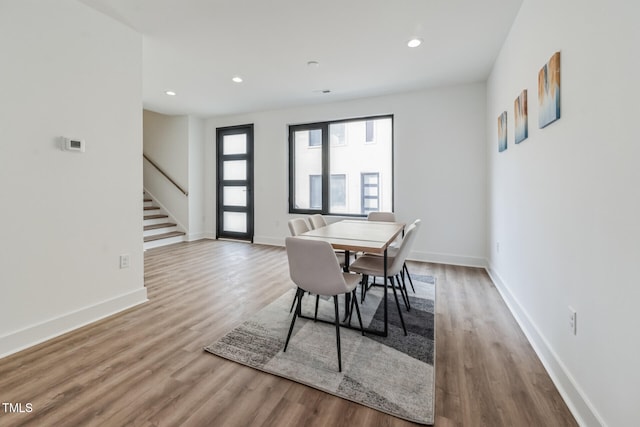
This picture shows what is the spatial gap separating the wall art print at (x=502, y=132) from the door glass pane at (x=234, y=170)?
15.6 ft

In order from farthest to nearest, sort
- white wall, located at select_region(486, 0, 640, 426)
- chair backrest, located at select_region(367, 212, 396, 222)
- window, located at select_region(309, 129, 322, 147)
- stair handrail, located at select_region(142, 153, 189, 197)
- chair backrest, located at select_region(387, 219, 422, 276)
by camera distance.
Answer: stair handrail, located at select_region(142, 153, 189, 197)
window, located at select_region(309, 129, 322, 147)
chair backrest, located at select_region(367, 212, 396, 222)
chair backrest, located at select_region(387, 219, 422, 276)
white wall, located at select_region(486, 0, 640, 426)

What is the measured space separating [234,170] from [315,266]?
16.8ft

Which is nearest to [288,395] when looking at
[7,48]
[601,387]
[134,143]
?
[601,387]

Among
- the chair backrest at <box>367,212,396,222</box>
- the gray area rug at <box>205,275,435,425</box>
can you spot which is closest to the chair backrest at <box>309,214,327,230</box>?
the chair backrest at <box>367,212,396,222</box>

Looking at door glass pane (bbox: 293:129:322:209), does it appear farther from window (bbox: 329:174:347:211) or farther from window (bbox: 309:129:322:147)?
window (bbox: 329:174:347:211)

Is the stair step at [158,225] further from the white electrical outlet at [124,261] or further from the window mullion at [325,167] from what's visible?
the window mullion at [325,167]

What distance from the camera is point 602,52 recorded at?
1.24 m

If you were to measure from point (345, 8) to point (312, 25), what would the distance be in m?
0.40

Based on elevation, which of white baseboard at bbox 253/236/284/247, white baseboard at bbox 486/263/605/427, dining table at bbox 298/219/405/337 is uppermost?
dining table at bbox 298/219/405/337

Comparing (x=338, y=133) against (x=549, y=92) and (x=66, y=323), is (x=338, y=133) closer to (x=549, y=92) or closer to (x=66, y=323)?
(x=549, y=92)

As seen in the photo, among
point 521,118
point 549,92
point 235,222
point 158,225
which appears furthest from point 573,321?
point 158,225

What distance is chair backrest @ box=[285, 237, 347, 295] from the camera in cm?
174

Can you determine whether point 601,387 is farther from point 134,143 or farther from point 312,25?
point 134,143

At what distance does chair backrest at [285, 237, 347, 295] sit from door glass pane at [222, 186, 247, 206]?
470 cm
